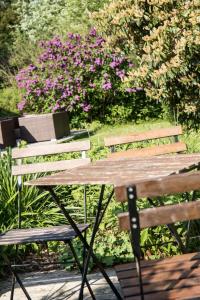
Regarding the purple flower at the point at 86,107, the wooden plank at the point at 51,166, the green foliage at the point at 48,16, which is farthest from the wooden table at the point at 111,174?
the green foliage at the point at 48,16

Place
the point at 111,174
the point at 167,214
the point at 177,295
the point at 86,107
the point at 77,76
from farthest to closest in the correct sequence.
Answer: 1. the point at 86,107
2. the point at 77,76
3. the point at 111,174
4. the point at 177,295
5. the point at 167,214

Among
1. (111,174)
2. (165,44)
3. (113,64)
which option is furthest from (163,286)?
(113,64)

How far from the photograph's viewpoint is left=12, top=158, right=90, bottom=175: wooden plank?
4330 millimetres

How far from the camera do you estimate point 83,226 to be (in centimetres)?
374

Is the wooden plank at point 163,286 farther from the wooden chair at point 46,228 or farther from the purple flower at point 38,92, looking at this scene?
the purple flower at point 38,92

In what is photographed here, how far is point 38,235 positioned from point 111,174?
77cm

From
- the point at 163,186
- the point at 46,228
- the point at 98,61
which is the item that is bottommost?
the point at 46,228

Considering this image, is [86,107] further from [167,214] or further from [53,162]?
[167,214]

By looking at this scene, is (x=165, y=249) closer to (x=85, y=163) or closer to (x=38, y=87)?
(x=85, y=163)

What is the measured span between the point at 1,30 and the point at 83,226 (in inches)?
1235

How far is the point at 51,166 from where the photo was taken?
4.42 meters

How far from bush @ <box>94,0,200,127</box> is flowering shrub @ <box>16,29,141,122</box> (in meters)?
8.20

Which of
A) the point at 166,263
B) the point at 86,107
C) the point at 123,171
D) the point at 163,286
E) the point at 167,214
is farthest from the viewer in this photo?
the point at 86,107

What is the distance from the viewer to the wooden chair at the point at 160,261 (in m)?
2.05
